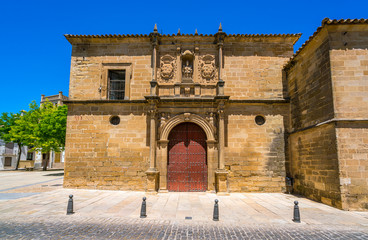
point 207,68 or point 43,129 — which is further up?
point 207,68

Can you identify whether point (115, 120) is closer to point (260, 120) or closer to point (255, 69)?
point (260, 120)

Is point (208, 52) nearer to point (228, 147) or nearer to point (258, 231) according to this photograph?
point (228, 147)

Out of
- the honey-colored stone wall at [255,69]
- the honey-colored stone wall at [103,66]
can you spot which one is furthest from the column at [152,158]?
the honey-colored stone wall at [255,69]

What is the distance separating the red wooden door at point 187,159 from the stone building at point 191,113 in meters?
0.05

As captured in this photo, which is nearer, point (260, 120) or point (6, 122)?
point (260, 120)

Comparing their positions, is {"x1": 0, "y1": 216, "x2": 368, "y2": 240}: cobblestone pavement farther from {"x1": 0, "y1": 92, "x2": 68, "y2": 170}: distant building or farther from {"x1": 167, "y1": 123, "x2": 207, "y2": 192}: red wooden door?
{"x1": 0, "y1": 92, "x2": 68, "y2": 170}: distant building

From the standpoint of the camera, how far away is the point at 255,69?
11.0 m

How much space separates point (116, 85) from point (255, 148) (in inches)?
295

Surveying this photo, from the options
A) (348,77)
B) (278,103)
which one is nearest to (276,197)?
(278,103)

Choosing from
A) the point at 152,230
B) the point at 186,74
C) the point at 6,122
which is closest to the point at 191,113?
the point at 186,74

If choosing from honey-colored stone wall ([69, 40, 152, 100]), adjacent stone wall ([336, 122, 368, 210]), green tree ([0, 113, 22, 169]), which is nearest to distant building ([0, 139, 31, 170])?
green tree ([0, 113, 22, 169])

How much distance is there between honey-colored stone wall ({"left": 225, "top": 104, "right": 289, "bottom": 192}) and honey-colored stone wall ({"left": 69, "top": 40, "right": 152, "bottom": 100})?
4.56 m

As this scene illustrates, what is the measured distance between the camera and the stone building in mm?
10109

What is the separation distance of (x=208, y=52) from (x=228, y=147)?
4.73 metres
